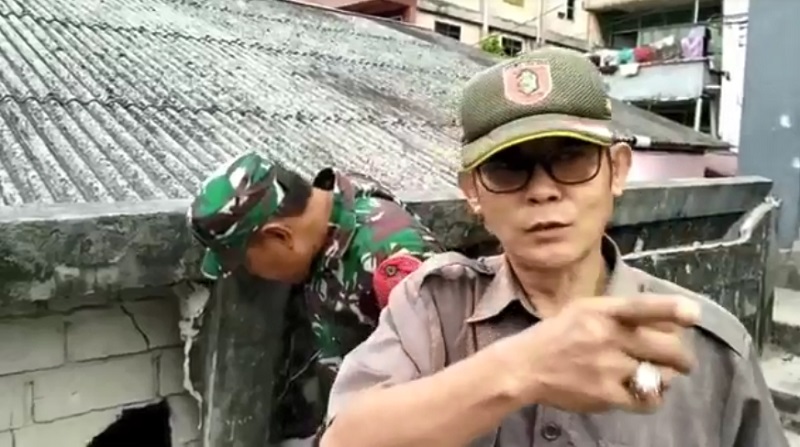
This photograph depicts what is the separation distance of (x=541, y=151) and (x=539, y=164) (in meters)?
0.02

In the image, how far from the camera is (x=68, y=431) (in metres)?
2.27

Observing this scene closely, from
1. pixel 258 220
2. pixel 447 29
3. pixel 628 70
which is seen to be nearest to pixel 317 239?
pixel 258 220

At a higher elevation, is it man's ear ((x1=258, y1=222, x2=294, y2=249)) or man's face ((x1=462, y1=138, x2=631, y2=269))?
man's face ((x1=462, y1=138, x2=631, y2=269))

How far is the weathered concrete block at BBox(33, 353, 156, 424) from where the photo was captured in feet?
7.28

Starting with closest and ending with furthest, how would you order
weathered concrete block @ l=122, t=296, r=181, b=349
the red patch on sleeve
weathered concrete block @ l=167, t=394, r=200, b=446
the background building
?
the red patch on sleeve
weathered concrete block @ l=122, t=296, r=181, b=349
weathered concrete block @ l=167, t=394, r=200, b=446
the background building

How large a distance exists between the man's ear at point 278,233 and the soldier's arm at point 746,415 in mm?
1300

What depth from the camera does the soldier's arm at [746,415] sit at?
1.15m

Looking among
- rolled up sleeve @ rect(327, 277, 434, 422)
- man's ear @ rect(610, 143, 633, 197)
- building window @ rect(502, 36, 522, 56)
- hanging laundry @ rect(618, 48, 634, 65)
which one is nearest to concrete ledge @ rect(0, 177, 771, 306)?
rolled up sleeve @ rect(327, 277, 434, 422)

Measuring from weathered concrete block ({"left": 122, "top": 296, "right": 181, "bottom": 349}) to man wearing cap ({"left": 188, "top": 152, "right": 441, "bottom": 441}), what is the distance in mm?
285

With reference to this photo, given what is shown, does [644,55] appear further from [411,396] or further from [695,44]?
[411,396]

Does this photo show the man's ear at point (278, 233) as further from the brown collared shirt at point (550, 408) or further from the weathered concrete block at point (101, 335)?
the brown collared shirt at point (550, 408)

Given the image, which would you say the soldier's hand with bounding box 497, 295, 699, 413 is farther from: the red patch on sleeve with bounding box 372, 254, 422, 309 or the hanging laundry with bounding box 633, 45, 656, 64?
the hanging laundry with bounding box 633, 45, 656, 64

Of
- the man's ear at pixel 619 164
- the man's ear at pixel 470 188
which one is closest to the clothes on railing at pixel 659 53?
the man's ear at pixel 619 164

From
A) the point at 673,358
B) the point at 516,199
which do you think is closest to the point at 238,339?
the point at 516,199
